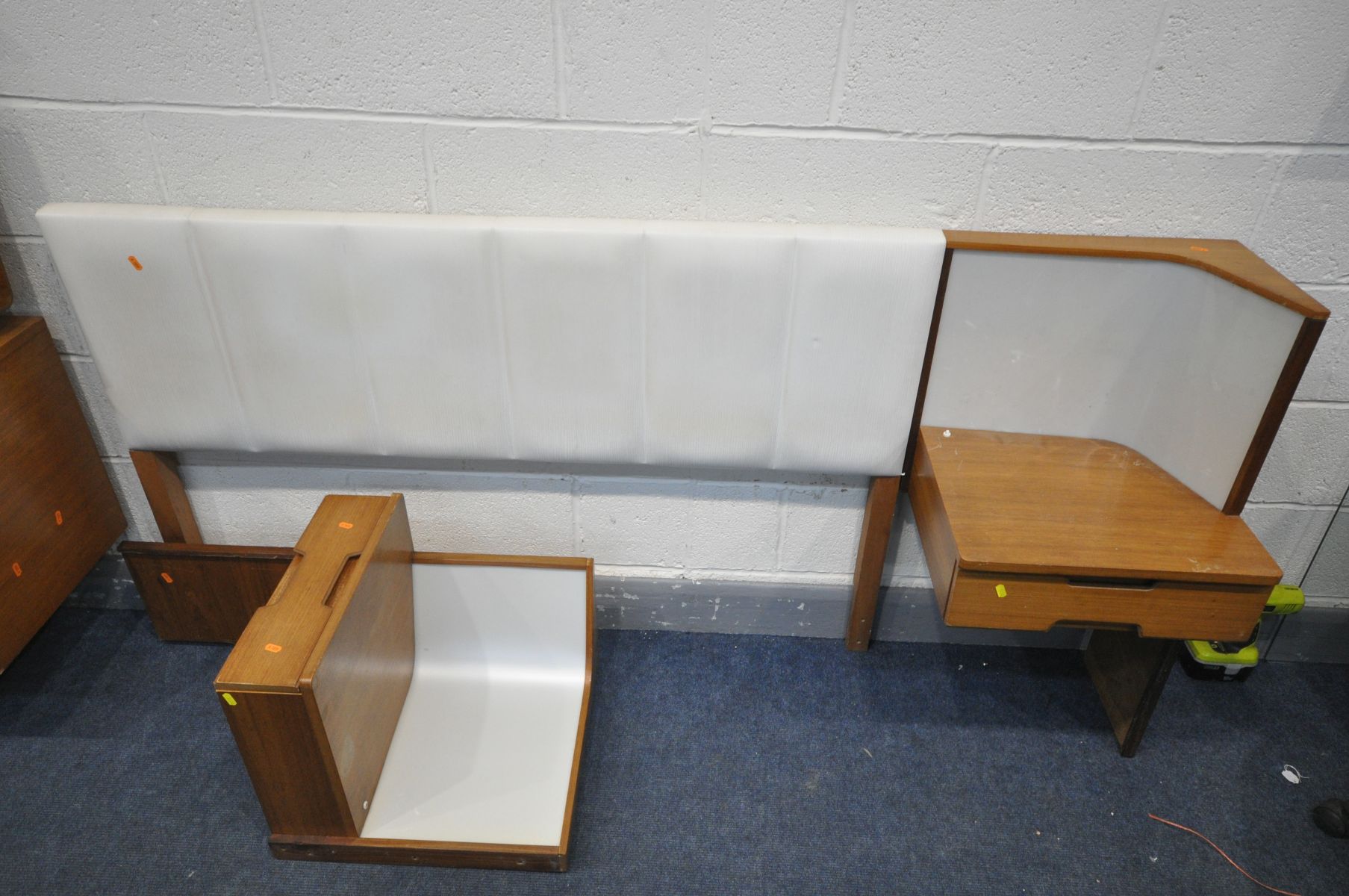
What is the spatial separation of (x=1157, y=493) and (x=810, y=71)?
38.5 inches

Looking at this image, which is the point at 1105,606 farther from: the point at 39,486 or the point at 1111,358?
the point at 39,486

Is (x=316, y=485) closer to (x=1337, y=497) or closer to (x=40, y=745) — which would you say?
(x=40, y=745)

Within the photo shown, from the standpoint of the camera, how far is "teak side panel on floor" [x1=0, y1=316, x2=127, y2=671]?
1.56 metres

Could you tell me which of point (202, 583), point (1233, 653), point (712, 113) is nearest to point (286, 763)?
point (202, 583)

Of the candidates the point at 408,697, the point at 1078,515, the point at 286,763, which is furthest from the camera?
the point at 408,697

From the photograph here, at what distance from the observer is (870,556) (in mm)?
1790

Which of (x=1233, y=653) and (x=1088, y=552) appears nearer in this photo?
(x=1088, y=552)

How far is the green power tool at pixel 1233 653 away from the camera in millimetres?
1854

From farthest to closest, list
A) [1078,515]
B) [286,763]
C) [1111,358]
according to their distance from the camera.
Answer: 1. [1111,358]
2. [1078,515]
3. [286,763]

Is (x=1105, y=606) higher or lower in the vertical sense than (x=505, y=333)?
lower

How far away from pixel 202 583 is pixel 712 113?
1.44 meters

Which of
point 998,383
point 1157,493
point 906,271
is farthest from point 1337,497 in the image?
point 906,271

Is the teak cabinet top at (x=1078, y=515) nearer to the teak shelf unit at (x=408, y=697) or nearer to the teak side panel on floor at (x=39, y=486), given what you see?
the teak shelf unit at (x=408, y=697)

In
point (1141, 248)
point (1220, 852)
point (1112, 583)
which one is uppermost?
point (1141, 248)
